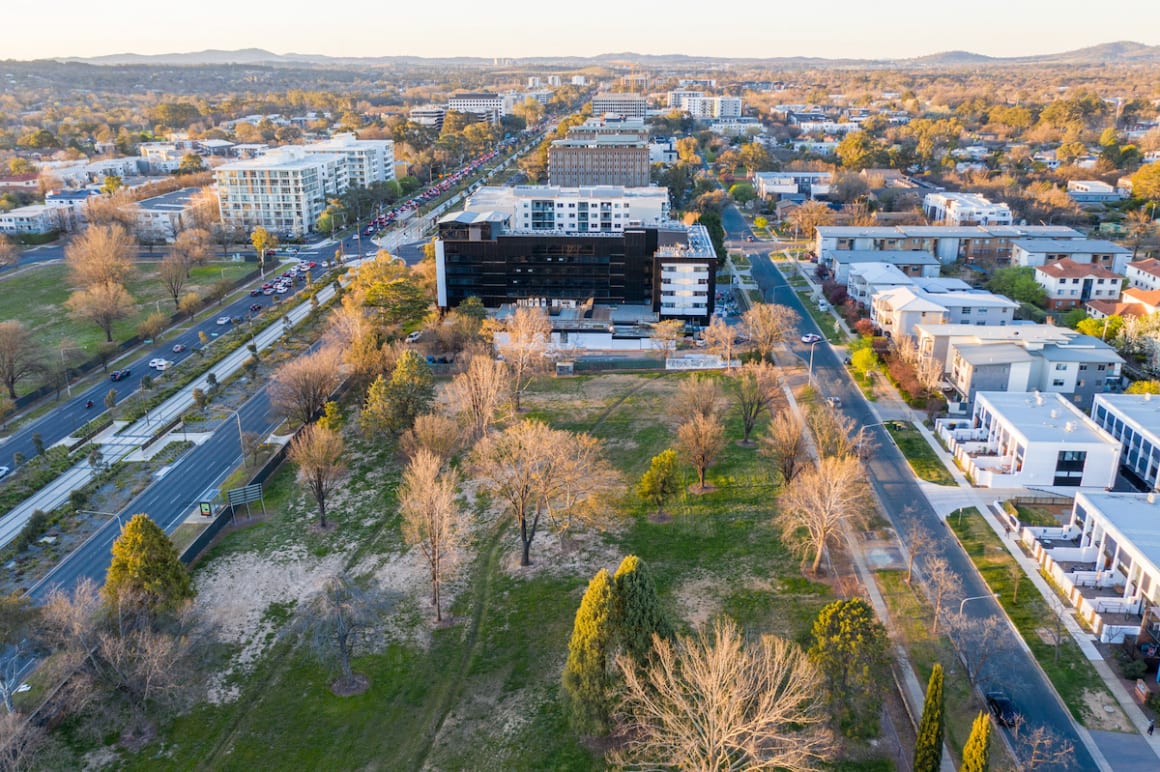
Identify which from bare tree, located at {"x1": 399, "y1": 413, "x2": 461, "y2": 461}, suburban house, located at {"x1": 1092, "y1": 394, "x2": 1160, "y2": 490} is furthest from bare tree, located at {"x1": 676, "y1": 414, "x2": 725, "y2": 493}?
suburban house, located at {"x1": 1092, "y1": 394, "x2": 1160, "y2": 490}

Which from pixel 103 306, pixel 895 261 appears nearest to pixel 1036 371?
pixel 895 261

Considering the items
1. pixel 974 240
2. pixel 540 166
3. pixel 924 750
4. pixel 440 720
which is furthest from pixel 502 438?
pixel 540 166

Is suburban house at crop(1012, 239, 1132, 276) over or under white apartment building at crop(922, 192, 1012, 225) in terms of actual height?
under

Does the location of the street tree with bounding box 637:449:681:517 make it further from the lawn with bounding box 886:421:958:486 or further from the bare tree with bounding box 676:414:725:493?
the lawn with bounding box 886:421:958:486

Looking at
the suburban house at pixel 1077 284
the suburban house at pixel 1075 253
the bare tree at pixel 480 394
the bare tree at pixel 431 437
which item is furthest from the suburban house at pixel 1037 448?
the suburban house at pixel 1075 253

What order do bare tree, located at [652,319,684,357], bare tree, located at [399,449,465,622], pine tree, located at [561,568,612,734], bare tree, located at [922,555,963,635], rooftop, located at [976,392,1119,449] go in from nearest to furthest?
1. pine tree, located at [561,568,612,734]
2. bare tree, located at [922,555,963,635]
3. bare tree, located at [399,449,465,622]
4. rooftop, located at [976,392,1119,449]
5. bare tree, located at [652,319,684,357]

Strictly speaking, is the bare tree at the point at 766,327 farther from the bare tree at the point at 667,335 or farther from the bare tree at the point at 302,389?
the bare tree at the point at 302,389

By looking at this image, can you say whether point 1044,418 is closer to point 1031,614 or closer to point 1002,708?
point 1031,614
